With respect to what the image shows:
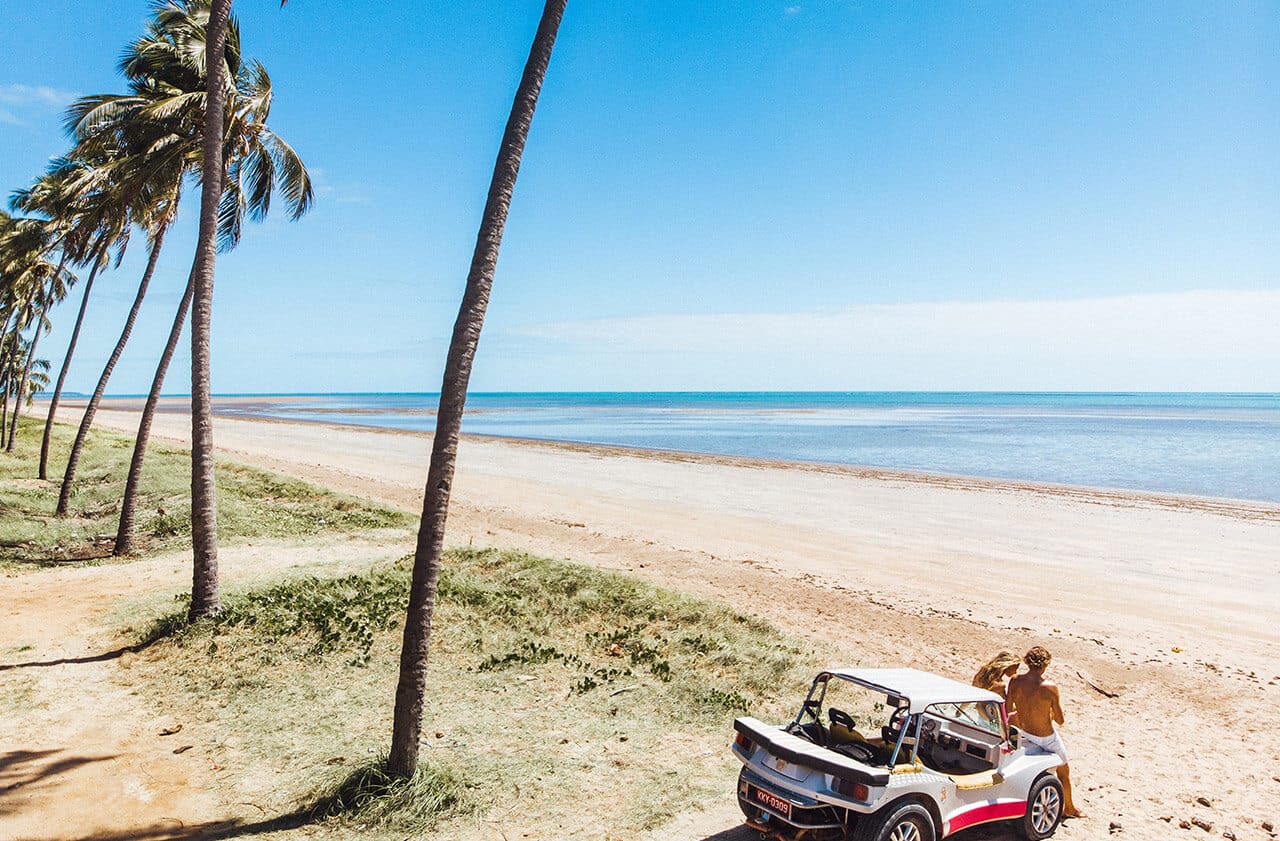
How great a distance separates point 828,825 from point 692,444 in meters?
56.3

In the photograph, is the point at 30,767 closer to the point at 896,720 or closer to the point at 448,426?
the point at 448,426

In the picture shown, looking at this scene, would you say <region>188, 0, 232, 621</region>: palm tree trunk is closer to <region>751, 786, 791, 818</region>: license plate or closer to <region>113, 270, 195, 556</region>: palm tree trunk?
<region>113, 270, 195, 556</region>: palm tree trunk

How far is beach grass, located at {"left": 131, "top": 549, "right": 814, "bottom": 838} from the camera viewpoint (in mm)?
7184

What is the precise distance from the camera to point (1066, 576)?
61.7ft

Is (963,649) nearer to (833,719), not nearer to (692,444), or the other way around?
(833,719)

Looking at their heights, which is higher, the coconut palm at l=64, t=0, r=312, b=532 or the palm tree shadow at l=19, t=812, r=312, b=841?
the coconut palm at l=64, t=0, r=312, b=532

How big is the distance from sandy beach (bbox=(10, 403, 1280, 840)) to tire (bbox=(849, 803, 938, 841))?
159 centimetres

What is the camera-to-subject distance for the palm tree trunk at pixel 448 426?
703 centimetres

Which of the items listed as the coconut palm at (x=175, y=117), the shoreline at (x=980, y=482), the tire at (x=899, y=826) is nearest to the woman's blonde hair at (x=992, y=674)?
the tire at (x=899, y=826)

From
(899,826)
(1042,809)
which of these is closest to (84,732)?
(899,826)

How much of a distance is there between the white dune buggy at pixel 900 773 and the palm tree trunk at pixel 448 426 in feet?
9.41

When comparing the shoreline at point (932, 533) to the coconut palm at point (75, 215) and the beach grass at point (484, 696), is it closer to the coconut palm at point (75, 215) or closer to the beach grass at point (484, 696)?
the beach grass at point (484, 696)

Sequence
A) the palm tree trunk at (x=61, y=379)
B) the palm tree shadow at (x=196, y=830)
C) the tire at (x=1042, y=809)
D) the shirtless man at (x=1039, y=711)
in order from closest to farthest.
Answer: the palm tree shadow at (x=196, y=830)
the tire at (x=1042, y=809)
the shirtless man at (x=1039, y=711)
the palm tree trunk at (x=61, y=379)

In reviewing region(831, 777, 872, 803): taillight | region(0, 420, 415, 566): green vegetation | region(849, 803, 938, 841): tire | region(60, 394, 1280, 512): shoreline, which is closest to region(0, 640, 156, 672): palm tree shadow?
region(0, 420, 415, 566): green vegetation
